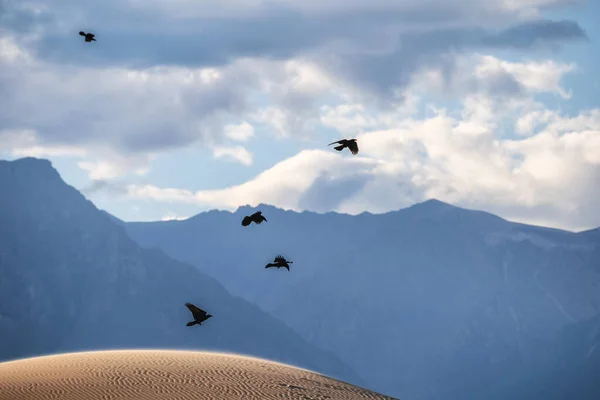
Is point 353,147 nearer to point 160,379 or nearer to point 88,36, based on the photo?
point 88,36

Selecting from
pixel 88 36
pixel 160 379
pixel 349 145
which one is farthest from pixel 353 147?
pixel 160 379

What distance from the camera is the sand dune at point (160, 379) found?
79500mm

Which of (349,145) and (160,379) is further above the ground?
(349,145)

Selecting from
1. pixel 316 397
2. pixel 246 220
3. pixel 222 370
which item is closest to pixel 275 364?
pixel 222 370

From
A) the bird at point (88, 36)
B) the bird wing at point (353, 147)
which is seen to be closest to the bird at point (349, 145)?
the bird wing at point (353, 147)

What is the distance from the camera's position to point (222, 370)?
89.4 meters

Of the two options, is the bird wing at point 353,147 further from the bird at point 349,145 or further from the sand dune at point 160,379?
the sand dune at point 160,379

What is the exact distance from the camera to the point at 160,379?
277ft

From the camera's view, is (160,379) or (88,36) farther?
(160,379)

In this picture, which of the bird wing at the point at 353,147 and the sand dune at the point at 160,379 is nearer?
the bird wing at the point at 353,147

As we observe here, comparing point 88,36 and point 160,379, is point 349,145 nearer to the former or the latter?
point 88,36

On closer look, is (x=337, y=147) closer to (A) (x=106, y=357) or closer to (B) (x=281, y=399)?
(B) (x=281, y=399)

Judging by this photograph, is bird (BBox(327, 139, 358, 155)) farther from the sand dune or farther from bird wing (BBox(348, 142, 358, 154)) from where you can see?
the sand dune

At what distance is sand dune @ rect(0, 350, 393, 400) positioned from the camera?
79.5 metres
